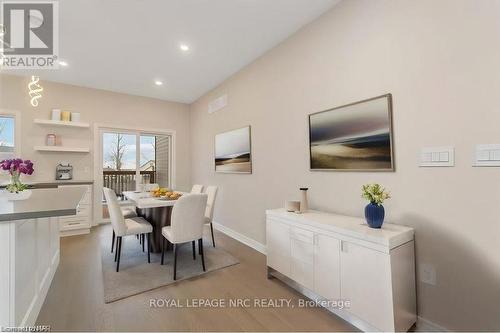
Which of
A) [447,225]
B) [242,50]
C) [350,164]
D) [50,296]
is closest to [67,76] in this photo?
[242,50]

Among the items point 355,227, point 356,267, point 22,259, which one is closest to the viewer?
point 22,259

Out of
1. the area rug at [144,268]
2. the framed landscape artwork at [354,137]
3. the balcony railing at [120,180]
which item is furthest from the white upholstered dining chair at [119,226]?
the balcony railing at [120,180]

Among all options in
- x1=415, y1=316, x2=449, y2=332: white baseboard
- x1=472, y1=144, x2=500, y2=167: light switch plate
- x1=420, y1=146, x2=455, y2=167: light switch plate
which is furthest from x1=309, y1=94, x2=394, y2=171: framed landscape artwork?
x1=415, y1=316, x2=449, y2=332: white baseboard

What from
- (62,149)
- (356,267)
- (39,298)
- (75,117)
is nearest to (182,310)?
(39,298)

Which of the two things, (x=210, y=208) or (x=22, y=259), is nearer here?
(x=22, y=259)

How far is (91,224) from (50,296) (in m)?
2.76

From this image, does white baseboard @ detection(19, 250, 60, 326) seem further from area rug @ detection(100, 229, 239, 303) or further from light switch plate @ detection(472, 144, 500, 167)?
light switch plate @ detection(472, 144, 500, 167)

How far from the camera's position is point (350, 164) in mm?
2156

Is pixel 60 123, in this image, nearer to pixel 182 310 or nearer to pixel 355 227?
pixel 182 310

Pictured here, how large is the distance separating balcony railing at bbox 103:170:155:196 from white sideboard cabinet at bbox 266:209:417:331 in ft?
13.3

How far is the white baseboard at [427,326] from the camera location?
5.27 ft

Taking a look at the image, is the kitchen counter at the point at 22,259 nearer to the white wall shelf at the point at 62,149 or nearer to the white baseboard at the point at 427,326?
the white baseboard at the point at 427,326

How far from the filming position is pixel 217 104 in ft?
14.6

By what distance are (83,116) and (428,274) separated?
231 inches
